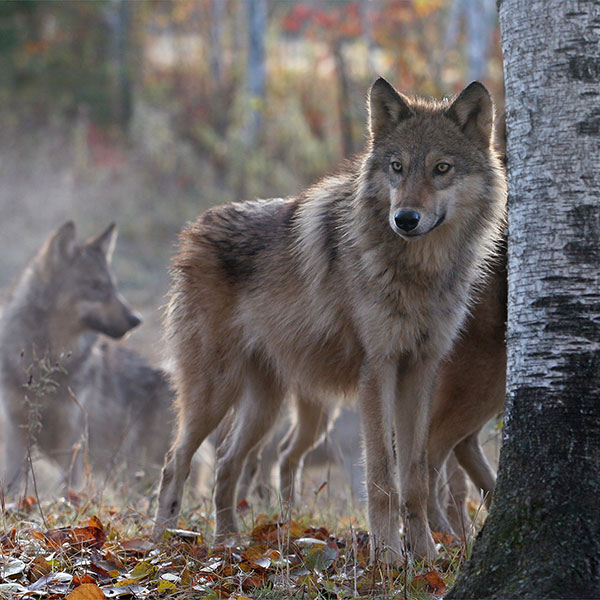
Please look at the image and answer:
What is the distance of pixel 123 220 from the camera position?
16.8 metres

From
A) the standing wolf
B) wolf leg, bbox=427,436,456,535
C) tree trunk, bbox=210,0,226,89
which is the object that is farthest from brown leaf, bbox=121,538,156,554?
tree trunk, bbox=210,0,226,89

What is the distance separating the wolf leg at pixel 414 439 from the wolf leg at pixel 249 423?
3.87 ft

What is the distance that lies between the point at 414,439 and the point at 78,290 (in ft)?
15.5

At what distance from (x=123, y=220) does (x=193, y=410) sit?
488 inches

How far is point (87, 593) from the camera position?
9.77 feet

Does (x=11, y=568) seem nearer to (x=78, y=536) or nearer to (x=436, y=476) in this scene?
(x=78, y=536)

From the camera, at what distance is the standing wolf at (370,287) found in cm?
407

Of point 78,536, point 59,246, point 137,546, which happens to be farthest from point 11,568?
point 59,246

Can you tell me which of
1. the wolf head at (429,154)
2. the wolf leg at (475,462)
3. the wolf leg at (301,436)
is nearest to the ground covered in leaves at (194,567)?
the wolf leg at (475,462)

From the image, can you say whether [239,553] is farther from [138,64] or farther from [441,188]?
[138,64]

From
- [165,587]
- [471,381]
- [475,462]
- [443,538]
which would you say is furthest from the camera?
[475,462]

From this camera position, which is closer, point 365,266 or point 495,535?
point 495,535

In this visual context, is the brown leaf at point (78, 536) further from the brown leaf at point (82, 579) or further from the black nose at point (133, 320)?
the black nose at point (133, 320)

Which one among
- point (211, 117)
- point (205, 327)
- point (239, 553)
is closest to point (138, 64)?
point (211, 117)
